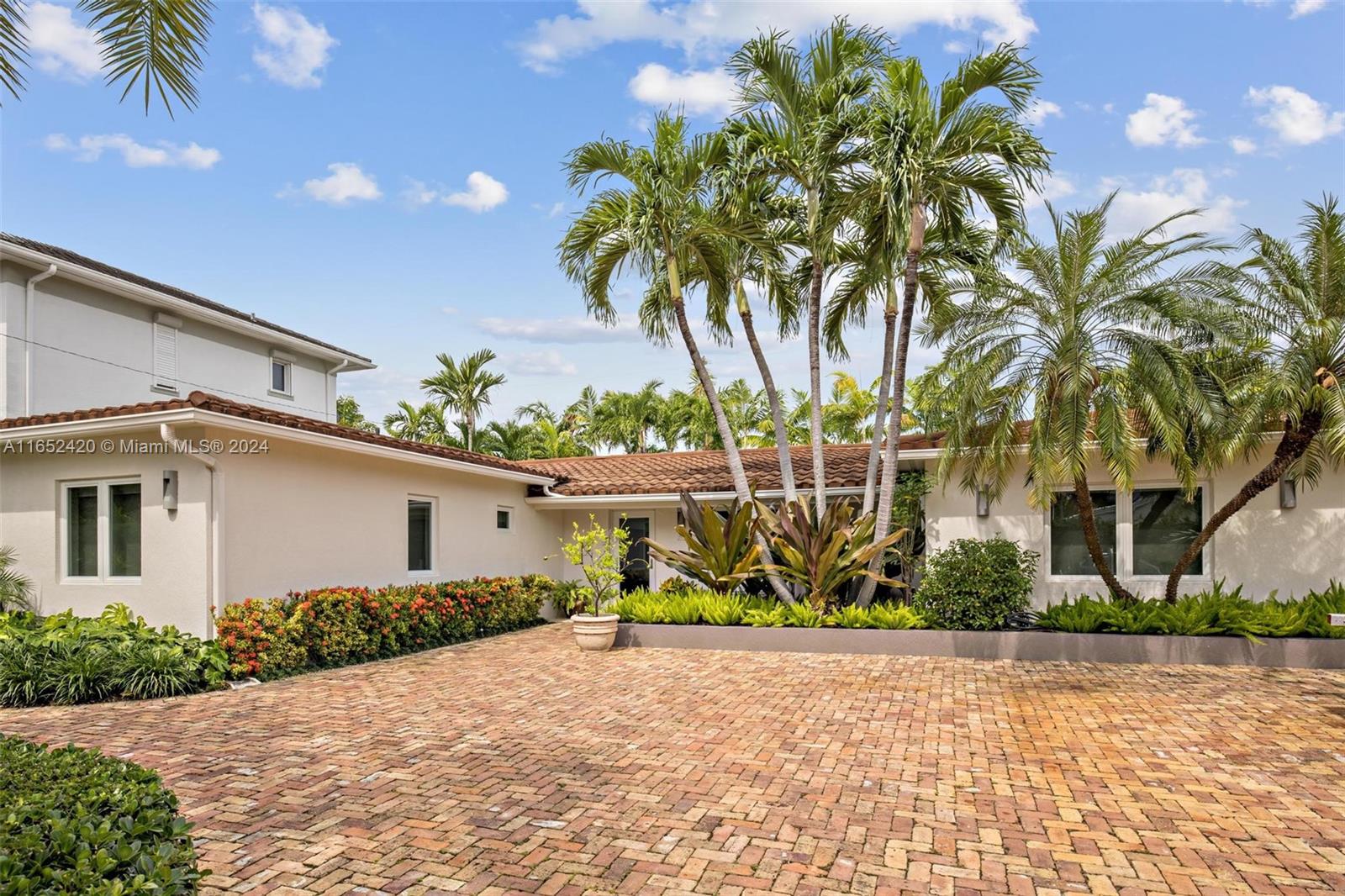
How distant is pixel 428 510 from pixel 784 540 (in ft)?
20.5

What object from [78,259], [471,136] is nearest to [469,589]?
[471,136]

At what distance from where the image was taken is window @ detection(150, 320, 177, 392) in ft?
53.3

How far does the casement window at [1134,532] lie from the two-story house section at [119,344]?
17043 millimetres

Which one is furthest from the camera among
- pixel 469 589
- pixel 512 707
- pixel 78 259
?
pixel 78 259

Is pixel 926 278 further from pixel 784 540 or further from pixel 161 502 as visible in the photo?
pixel 161 502

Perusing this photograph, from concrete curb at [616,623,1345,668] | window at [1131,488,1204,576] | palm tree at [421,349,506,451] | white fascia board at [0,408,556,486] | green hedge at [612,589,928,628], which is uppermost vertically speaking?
palm tree at [421,349,506,451]

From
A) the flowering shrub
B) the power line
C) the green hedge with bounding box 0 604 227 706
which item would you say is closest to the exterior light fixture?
the flowering shrub

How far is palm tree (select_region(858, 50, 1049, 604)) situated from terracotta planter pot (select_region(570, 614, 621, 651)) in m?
5.14

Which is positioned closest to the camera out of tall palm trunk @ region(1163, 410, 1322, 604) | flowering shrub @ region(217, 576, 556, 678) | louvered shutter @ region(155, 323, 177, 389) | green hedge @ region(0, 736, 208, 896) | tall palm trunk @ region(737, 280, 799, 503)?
green hedge @ region(0, 736, 208, 896)

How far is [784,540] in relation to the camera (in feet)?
41.3

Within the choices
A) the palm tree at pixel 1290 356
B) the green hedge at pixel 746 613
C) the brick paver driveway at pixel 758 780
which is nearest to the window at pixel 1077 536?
the palm tree at pixel 1290 356

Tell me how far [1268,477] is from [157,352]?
63.7 feet

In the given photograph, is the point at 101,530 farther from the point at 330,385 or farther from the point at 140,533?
the point at 330,385

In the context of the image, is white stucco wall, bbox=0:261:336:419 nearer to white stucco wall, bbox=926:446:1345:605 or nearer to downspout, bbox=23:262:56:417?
downspout, bbox=23:262:56:417
